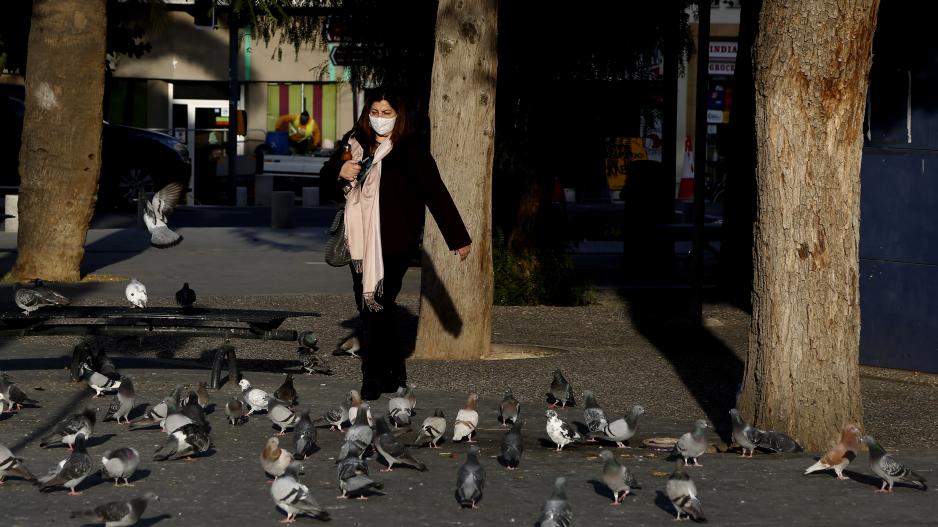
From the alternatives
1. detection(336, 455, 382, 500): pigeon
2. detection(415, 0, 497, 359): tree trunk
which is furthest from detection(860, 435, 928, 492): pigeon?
detection(415, 0, 497, 359): tree trunk

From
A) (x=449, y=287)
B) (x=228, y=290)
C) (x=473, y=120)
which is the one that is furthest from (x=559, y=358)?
(x=228, y=290)

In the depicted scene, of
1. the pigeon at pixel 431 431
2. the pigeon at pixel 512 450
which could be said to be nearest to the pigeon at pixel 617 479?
the pigeon at pixel 512 450

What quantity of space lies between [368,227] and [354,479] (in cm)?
286

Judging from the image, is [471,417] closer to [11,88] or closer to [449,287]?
[449,287]

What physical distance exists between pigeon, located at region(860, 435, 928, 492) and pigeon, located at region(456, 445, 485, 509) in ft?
6.07

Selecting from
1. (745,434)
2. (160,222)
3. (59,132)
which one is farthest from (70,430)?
(59,132)

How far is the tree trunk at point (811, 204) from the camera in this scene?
779 centimetres

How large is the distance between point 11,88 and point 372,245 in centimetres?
2025

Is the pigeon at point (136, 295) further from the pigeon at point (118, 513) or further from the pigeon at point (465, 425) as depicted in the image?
the pigeon at point (118, 513)

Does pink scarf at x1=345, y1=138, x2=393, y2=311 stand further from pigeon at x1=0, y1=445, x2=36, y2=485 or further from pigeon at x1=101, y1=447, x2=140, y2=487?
pigeon at x1=0, y1=445, x2=36, y2=485

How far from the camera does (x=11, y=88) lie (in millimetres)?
27797

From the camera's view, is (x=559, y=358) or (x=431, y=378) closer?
(x=431, y=378)

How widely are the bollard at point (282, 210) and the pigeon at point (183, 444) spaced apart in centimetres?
1646

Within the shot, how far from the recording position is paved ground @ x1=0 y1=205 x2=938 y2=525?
6.62 m
